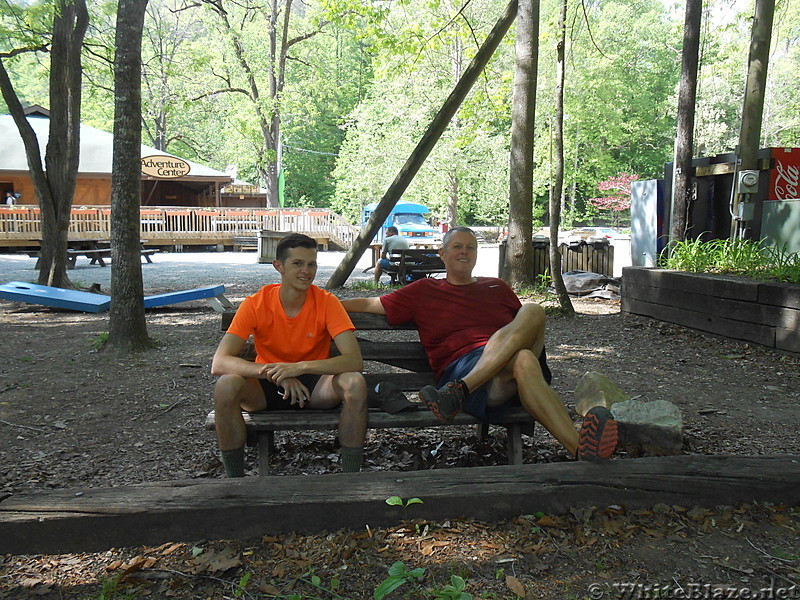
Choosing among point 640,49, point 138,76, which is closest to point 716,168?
point 138,76

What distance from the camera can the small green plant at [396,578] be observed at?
2422mm

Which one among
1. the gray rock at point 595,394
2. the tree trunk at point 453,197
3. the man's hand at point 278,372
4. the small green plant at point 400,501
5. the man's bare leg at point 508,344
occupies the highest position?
→ the tree trunk at point 453,197

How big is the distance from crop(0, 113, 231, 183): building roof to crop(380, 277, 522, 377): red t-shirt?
2605 cm

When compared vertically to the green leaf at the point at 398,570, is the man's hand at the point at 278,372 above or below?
above

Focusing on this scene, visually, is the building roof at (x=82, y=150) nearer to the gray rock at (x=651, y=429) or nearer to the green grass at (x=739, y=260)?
the green grass at (x=739, y=260)

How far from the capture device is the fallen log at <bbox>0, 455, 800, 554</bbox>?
2.74m

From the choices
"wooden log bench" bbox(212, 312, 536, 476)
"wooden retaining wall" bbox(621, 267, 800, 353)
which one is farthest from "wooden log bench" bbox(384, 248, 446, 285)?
"wooden log bench" bbox(212, 312, 536, 476)

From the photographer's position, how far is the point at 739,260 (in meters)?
8.36

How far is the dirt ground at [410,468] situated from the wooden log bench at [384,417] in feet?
1.61

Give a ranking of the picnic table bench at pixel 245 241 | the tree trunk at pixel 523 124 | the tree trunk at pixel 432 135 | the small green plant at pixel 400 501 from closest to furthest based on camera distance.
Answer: the small green plant at pixel 400 501
the tree trunk at pixel 523 124
the tree trunk at pixel 432 135
the picnic table bench at pixel 245 241

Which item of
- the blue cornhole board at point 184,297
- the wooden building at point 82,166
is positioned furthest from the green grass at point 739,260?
the wooden building at point 82,166

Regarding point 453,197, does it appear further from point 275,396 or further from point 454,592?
point 454,592

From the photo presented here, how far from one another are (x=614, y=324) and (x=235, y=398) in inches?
267

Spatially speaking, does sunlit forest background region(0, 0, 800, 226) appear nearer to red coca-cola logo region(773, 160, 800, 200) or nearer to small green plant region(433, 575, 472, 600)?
red coca-cola logo region(773, 160, 800, 200)
